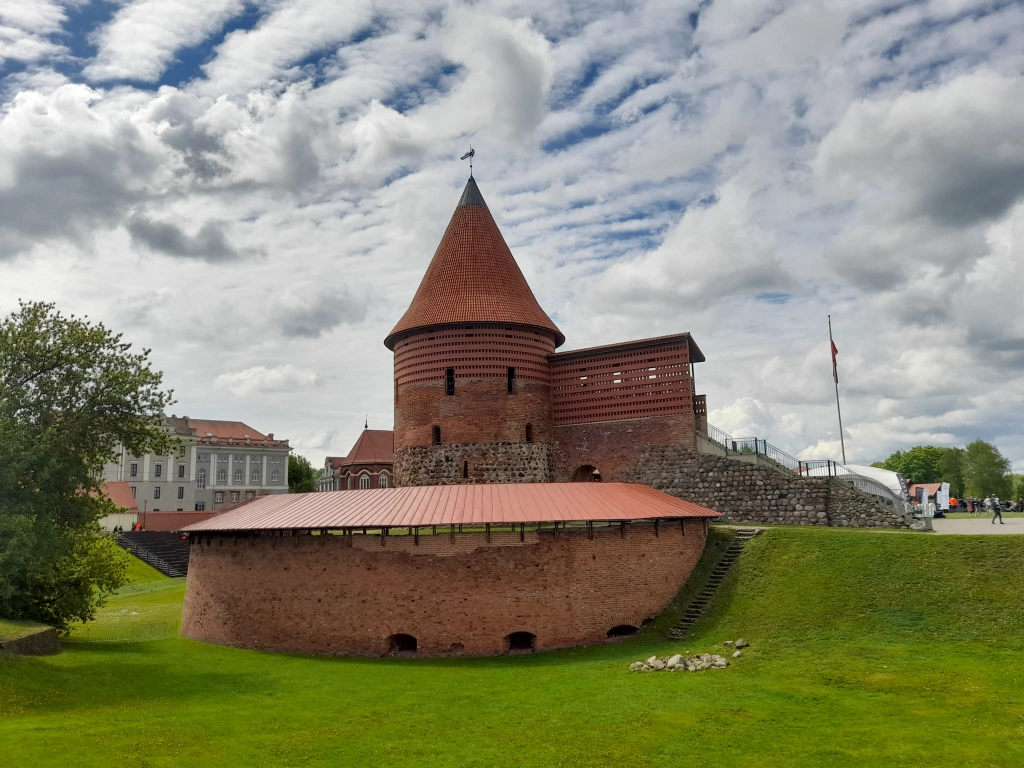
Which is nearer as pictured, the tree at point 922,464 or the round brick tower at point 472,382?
the round brick tower at point 472,382

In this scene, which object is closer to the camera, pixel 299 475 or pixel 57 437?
pixel 57 437

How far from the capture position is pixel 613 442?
25047 mm

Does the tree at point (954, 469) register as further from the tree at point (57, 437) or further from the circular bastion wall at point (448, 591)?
the tree at point (57, 437)

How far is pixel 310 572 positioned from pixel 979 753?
13.7 m

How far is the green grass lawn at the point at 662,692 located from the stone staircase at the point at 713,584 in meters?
0.37

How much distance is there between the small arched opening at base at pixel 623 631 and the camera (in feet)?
58.2

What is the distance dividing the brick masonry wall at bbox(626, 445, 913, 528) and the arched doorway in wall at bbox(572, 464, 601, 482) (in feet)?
5.18

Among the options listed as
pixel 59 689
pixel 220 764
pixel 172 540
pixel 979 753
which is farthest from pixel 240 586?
pixel 172 540

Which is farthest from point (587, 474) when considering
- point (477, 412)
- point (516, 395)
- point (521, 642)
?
point (521, 642)

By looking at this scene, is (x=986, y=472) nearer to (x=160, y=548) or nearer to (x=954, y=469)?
(x=954, y=469)

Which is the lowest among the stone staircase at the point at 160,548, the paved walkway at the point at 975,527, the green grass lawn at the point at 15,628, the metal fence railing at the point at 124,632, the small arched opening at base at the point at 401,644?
the metal fence railing at the point at 124,632

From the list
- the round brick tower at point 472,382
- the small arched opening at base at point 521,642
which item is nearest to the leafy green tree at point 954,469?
the round brick tower at point 472,382

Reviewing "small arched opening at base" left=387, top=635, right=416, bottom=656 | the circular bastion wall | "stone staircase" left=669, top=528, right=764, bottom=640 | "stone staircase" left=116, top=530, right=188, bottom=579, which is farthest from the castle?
"stone staircase" left=116, top=530, right=188, bottom=579

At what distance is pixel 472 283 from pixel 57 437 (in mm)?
14194
